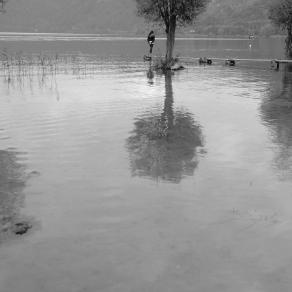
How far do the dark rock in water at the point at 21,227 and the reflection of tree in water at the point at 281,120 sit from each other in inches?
330

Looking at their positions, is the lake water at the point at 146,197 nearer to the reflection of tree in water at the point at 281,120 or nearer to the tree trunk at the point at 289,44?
the reflection of tree in water at the point at 281,120

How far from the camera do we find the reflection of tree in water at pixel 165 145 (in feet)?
47.3

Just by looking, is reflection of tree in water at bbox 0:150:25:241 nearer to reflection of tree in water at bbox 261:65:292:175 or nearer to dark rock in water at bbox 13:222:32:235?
dark rock in water at bbox 13:222:32:235

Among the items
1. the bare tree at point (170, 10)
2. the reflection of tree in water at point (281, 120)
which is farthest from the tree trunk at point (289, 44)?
the reflection of tree in water at point (281, 120)

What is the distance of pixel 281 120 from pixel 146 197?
41.2 feet

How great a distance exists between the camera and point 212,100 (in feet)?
92.0

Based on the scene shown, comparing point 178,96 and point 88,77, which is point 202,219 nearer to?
point 178,96

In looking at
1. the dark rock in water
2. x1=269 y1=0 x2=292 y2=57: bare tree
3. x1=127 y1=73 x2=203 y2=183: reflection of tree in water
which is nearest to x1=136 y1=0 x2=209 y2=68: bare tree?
x1=269 y1=0 x2=292 y2=57: bare tree

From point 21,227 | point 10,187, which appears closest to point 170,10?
point 10,187

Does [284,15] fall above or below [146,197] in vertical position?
above

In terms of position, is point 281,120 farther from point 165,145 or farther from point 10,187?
point 10,187

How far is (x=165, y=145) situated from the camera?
1745 centimetres

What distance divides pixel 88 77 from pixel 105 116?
19123 mm

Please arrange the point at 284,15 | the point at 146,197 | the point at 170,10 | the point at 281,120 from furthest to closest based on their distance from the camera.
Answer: the point at 284,15
the point at 170,10
the point at 281,120
the point at 146,197
